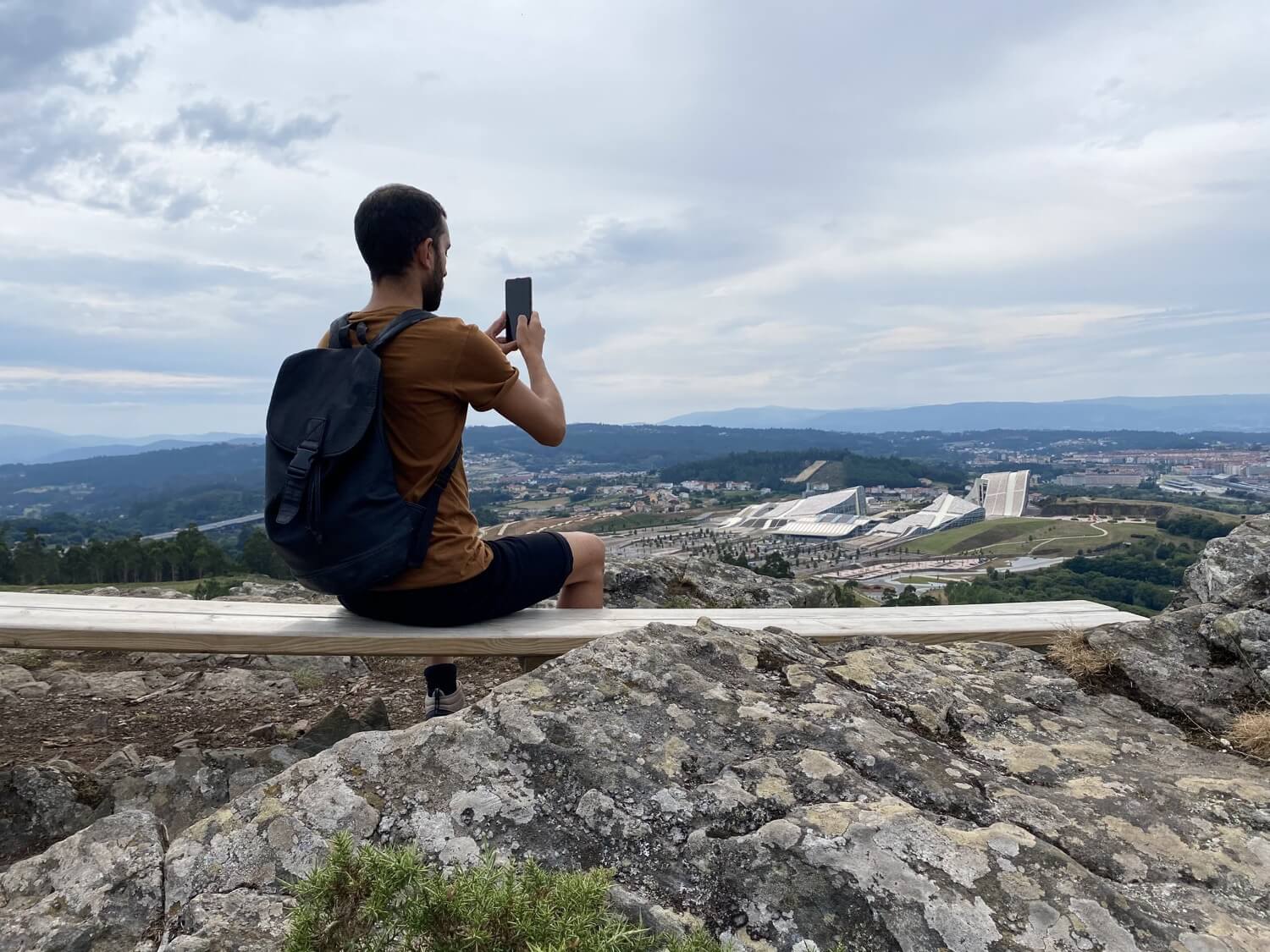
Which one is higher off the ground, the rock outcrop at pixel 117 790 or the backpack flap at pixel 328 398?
the backpack flap at pixel 328 398

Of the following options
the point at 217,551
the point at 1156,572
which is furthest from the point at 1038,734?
the point at 1156,572

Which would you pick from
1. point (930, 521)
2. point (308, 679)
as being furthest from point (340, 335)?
point (930, 521)

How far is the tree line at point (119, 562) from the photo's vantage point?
106 feet

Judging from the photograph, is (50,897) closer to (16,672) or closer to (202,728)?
(202,728)

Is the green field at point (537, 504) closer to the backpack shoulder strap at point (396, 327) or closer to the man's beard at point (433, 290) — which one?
the man's beard at point (433, 290)

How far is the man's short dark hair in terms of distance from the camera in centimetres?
380

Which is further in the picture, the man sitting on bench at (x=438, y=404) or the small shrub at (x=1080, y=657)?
the small shrub at (x=1080, y=657)

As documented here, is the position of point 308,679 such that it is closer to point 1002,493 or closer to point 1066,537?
point 1066,537

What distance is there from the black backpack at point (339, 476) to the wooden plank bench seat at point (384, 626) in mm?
545

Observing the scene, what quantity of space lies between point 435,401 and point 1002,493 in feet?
348

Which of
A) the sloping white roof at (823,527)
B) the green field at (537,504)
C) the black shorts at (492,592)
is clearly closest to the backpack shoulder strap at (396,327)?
the black shorts at (492,592)

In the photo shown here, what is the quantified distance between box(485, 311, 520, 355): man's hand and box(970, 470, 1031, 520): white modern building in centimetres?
8735

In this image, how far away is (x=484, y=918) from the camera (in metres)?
1.58

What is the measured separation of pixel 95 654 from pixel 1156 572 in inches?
1828
